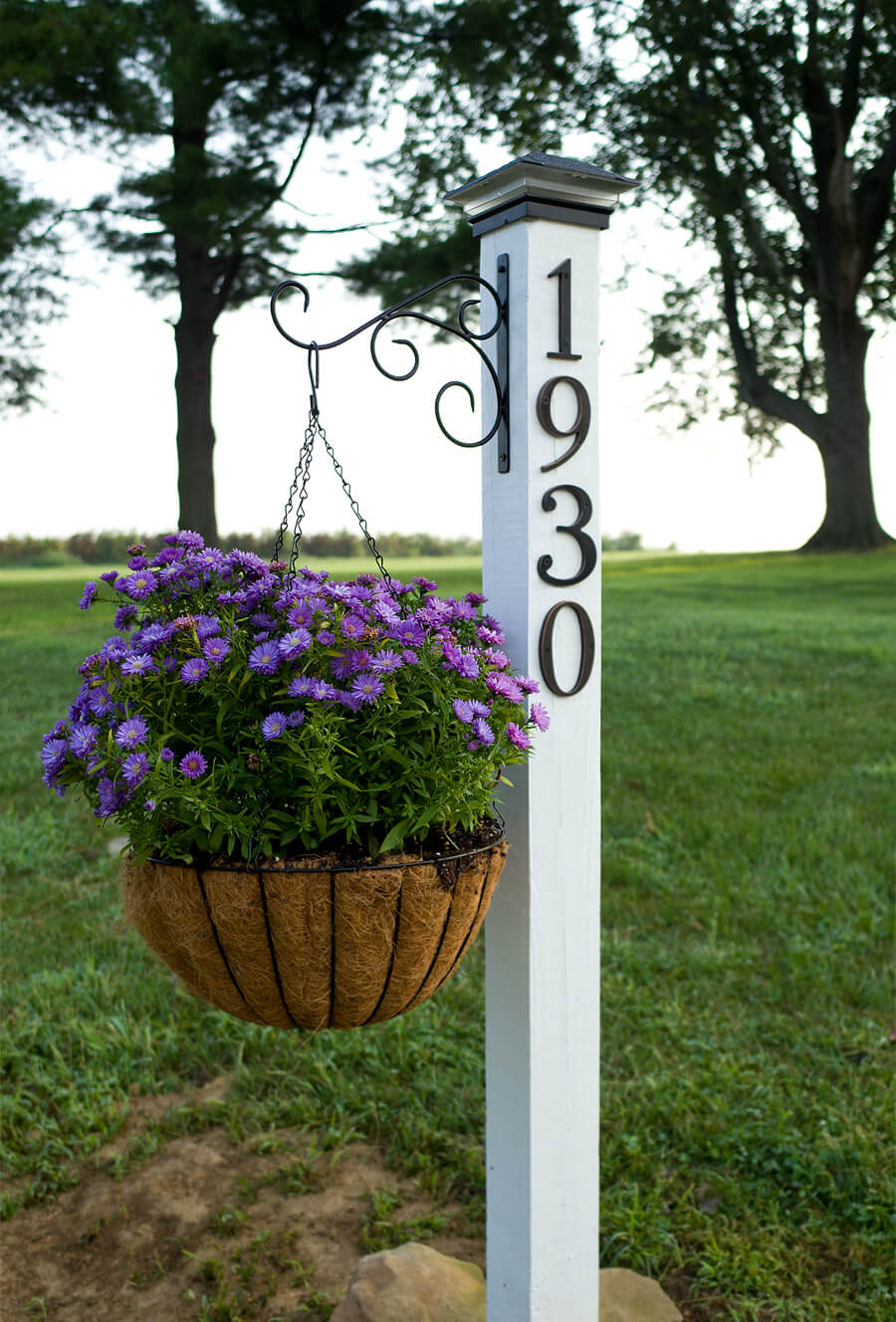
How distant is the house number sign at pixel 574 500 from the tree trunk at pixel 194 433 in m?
8.74

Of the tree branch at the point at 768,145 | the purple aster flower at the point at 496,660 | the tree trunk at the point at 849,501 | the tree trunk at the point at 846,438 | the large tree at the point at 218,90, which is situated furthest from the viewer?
the tree trunk at the point at 849,501

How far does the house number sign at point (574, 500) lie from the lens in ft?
5.97

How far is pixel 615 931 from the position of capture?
3.79 meters

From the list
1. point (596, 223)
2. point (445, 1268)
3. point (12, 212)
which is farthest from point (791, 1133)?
point (12, 212)

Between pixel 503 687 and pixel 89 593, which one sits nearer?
pixel 503 687

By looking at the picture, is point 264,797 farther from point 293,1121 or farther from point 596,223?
point 293,1121

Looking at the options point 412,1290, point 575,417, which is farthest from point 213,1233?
point 575,417

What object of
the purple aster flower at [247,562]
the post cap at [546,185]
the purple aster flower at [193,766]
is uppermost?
the post cap at [546,185]

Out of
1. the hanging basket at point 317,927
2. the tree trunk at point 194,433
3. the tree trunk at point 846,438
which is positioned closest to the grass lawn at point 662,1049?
the hanging basket at point 317,927

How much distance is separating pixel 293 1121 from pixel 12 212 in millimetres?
8632

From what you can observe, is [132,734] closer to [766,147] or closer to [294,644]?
[294,644]

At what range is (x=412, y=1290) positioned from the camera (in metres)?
2.15

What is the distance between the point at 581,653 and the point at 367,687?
490 millimetres

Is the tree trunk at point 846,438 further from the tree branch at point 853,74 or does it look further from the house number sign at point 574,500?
the house number sign at point 574,500
